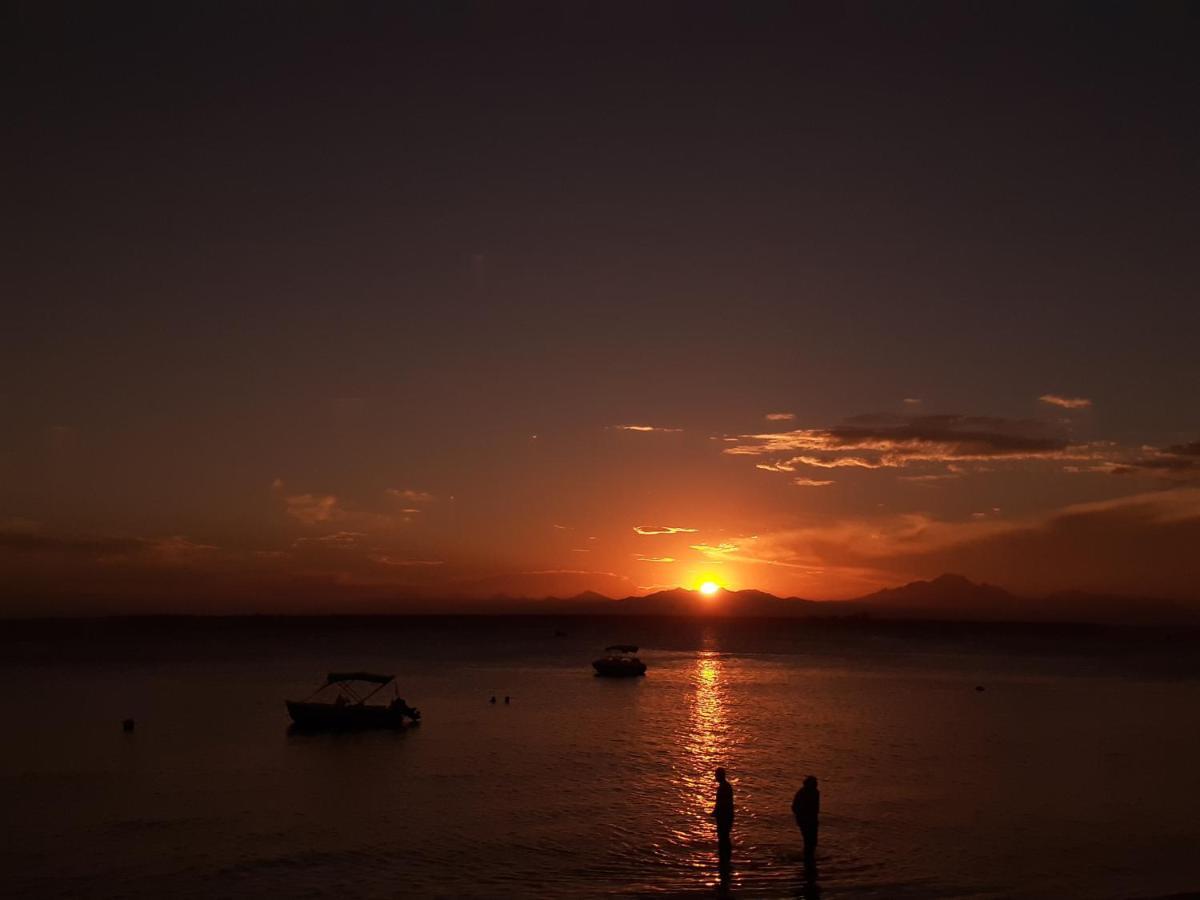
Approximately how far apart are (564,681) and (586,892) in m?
74.9

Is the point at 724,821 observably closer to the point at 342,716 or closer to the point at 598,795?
the point at 598,795

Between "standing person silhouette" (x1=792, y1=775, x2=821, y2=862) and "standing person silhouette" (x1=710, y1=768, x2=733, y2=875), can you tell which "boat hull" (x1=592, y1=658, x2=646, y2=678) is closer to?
"standing person silhouette" (x1=792, y1=775, x2=821, y2=862)

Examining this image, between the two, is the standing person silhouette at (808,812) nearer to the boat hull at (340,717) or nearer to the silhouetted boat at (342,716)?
the silhouetted boat at (342,716)

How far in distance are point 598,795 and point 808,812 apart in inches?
545

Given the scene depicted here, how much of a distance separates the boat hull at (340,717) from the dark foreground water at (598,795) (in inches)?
70.9

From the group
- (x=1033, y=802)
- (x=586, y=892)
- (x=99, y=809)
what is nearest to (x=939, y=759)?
(x=1033, y=802)

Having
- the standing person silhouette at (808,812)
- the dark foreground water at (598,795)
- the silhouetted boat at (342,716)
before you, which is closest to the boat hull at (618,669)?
the dark foreground water at (598,795)

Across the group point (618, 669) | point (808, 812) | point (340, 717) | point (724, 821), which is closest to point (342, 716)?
point (340, 717)

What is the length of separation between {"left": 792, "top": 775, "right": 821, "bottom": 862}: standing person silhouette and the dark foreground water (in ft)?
2.75

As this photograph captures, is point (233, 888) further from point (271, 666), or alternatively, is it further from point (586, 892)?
point (271, 666)

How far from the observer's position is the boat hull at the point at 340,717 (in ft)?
189

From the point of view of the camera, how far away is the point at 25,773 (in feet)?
144

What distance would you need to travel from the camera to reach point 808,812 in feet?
Result: 85.4

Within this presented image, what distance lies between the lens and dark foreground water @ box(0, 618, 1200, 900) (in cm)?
2708
